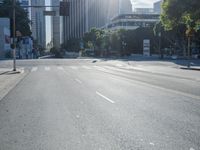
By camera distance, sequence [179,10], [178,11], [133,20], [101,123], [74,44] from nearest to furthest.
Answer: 1. [101,123]
2. [179,10]
3. [178,11]
4. [133,20]
5. [74,44]

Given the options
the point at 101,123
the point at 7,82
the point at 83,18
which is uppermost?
the point at 83,18

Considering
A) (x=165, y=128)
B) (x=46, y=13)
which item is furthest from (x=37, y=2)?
(x=165, y=128)

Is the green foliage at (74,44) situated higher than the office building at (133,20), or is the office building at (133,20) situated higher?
the office building at (133,20)

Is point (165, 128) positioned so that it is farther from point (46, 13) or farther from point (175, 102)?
point (46, 13)

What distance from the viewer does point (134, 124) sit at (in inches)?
358

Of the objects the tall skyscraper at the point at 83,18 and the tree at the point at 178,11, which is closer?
the tree at the point at 178,11

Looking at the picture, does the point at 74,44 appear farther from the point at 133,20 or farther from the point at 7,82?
the point at 7,82

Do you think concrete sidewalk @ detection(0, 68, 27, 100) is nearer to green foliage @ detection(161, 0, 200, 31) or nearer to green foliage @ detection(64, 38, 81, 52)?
green foliage @ detection(161, 0, 200, 31)

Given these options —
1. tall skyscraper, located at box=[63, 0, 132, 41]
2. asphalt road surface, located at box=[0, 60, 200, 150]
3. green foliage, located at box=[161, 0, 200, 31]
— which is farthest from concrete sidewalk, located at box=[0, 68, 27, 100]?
tall skyscraper, located at box=[63, 0, 132, 41]

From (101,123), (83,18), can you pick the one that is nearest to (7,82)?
(101,123)

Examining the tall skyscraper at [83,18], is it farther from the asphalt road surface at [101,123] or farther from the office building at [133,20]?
the asphalt road surface at [101,123]

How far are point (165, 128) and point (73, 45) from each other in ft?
559

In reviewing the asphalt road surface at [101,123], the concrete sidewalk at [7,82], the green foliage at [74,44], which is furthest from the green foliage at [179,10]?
the green foliage at [74,44]

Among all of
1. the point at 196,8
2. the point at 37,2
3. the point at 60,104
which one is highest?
the point at 37,2
